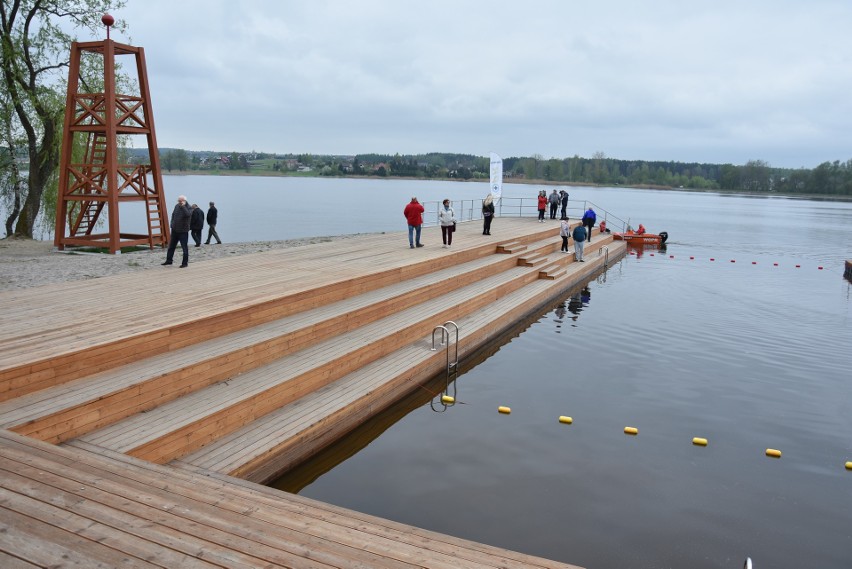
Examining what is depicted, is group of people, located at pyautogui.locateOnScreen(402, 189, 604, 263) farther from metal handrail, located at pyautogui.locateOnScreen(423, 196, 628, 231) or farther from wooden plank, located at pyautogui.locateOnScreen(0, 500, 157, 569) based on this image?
wooden plank, located at pyautogui.locateOnScreen(0, 500, 157, 569)

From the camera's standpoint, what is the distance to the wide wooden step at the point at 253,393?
22.2 feet

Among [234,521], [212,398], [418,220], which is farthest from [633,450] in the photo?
[418,220]

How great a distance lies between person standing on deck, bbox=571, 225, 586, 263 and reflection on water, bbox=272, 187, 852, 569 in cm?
720

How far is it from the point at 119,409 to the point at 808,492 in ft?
28.4

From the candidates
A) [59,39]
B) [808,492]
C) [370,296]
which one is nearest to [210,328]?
[370,296]

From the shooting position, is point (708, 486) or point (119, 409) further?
point (708, 486)

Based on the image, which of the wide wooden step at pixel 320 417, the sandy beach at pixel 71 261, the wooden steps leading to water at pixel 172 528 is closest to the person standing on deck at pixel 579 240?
the sandy beach at pixel 71 261

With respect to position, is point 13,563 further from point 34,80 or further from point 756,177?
point 756,177

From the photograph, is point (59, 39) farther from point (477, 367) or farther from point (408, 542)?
point (408, 542)

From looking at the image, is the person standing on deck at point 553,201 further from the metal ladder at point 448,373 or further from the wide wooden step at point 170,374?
the wide wooden step at point 170,374

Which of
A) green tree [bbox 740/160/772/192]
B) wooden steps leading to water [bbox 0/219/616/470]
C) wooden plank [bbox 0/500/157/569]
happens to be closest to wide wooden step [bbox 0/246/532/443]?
wooden steps leading to water [bbox 0/219/616/470]

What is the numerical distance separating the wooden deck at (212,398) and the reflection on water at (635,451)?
3.02 ft

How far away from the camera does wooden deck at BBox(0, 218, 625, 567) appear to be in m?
4.33

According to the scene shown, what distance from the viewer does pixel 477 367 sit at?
42.4ft
